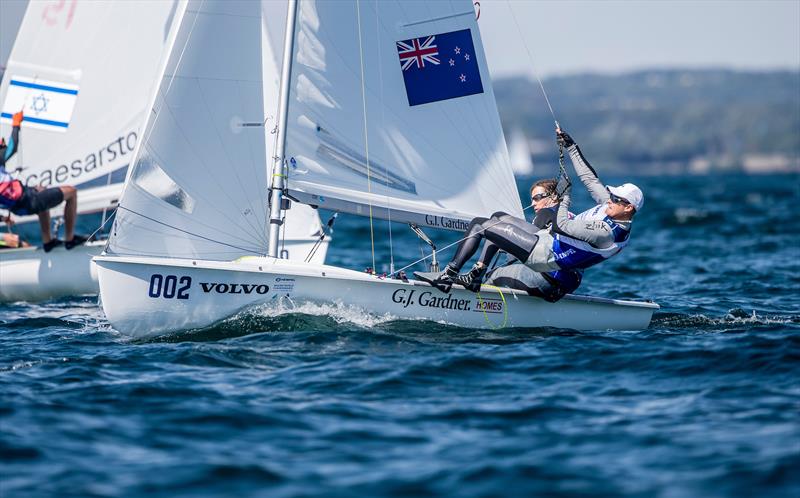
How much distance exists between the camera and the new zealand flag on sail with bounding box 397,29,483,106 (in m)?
10.0

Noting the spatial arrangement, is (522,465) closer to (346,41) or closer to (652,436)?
(652,436)

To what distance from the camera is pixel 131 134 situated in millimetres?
14086

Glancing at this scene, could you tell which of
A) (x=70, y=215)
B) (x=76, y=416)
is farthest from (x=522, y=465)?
(x=70, y=215)

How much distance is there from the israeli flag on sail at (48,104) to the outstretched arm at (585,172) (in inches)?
273

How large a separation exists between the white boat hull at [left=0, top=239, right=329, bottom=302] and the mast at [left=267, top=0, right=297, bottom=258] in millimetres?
3418

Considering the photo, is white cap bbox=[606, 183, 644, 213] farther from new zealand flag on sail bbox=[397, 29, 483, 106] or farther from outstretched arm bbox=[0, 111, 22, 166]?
outstretched arm bbox=[0, 111, 22, 166]

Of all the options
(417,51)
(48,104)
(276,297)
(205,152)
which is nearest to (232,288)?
(276,297)

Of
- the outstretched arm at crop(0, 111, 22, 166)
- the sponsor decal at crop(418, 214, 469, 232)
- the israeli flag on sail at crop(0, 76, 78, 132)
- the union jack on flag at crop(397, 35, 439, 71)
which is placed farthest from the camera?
the israeli flag on sail at crop(0, 76, 78, 132)

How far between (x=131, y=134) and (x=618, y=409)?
8.69m

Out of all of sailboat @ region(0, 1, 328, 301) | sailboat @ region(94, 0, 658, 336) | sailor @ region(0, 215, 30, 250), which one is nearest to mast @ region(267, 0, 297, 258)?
sailboat @ region(94, 0, 658, 336)

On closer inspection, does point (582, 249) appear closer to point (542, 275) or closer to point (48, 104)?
point (542, 275)

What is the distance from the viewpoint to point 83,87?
14.0 meters

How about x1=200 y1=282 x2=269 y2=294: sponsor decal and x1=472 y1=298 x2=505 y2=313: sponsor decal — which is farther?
x1=472 y1=298 x2=505 y2=313: sponsor decal

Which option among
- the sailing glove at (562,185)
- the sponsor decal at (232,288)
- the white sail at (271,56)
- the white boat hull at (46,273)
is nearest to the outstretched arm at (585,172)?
the sailing glove at (562,185)
